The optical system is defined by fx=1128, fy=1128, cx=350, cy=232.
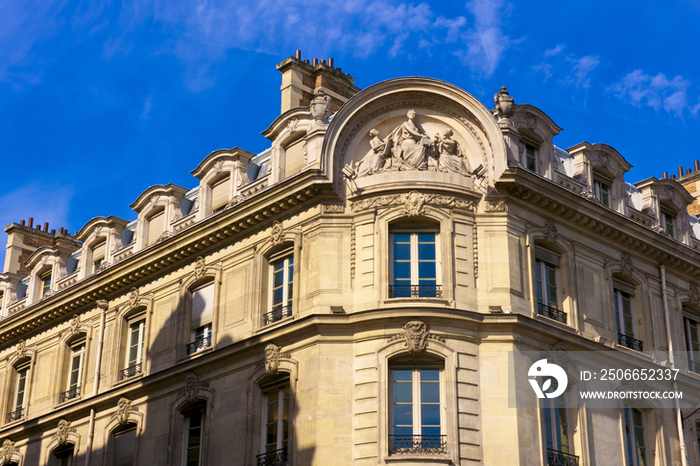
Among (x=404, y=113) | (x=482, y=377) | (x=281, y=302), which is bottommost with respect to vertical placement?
(x=482, y=377)

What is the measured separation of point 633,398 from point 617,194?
581cm

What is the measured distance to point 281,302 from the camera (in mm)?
27609

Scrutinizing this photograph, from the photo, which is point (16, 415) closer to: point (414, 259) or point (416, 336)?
point (414, 259)

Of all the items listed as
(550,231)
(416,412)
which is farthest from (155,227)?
(550,231)

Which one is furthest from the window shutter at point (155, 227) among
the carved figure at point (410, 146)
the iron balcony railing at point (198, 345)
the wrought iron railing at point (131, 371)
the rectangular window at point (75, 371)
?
the carved figure at point (410, 146)

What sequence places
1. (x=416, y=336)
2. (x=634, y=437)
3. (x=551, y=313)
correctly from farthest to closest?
(x=634, y=437) < (x=551, y=313) < (x=416, y=336)

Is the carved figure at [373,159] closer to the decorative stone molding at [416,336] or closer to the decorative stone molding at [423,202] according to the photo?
the decorative stone molding at [423,202]

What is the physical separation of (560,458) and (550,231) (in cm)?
568

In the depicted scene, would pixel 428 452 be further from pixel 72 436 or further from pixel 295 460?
pixel 72 436

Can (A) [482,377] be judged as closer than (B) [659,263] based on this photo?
Yes

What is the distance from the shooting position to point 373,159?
89.7 feet

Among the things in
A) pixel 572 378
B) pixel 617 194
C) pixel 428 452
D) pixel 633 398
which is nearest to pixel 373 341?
pixel 428 452

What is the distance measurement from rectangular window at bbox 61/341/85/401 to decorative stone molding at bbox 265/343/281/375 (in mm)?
8547

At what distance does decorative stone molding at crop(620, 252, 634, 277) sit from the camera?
96.7 feet
